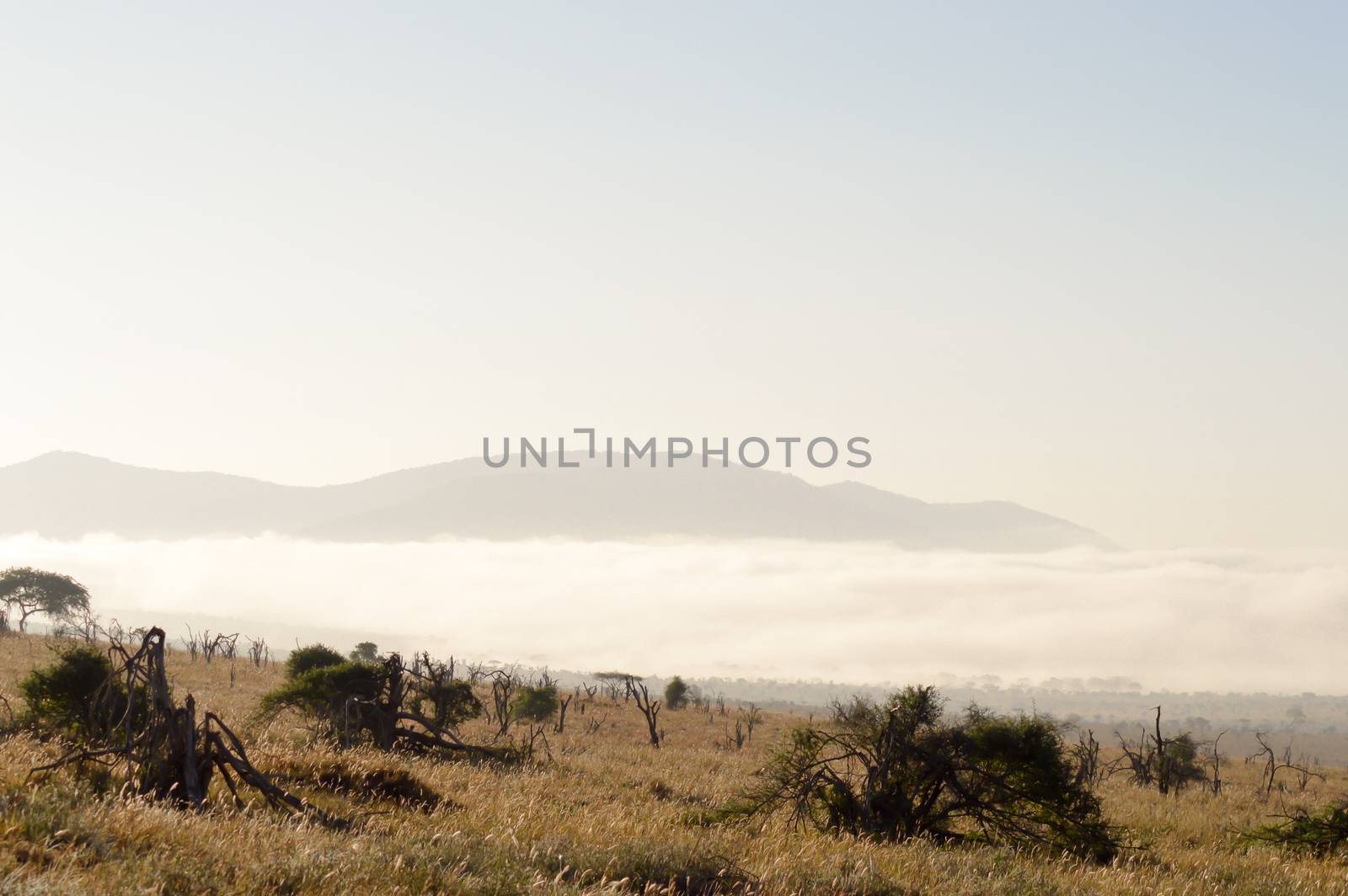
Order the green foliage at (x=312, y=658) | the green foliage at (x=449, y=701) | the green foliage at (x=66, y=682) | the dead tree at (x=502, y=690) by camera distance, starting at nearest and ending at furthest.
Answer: the green foliage at (x=66, y=682)
the green foliage at (x=449, y=701)
the green foliage at (x=312, y=658)
the dead tree at (x=502, y=690)

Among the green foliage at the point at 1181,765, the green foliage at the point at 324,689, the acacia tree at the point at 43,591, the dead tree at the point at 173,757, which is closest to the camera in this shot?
the dead tree at the point at 173,757

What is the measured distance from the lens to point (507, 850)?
1077cm

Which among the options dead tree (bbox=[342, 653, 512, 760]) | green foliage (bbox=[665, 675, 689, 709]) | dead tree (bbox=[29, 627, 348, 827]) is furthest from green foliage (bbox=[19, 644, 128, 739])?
green foliage (bbox=[665, 675, 689, 709])

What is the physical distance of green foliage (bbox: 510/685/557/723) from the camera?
57906mm

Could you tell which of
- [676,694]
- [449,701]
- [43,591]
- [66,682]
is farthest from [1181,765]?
[43,591]

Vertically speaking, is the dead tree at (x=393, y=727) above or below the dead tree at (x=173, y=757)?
below

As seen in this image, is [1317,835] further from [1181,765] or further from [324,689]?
[1181,765]

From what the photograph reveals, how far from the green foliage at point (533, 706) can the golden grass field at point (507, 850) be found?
33.2m

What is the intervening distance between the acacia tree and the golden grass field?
258 ft

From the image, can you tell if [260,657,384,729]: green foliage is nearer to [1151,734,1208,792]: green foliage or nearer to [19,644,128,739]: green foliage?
[19,644,128,739]: green foliage

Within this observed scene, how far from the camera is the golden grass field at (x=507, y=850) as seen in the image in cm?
838

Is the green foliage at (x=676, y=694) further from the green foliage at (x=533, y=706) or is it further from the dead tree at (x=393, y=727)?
the dead tree at (x=393, y=727)

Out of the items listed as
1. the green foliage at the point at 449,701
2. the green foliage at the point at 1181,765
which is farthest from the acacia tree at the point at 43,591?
the green foliage at the point at 1181,765

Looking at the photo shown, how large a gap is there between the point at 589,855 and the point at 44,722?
15804 millimetres
